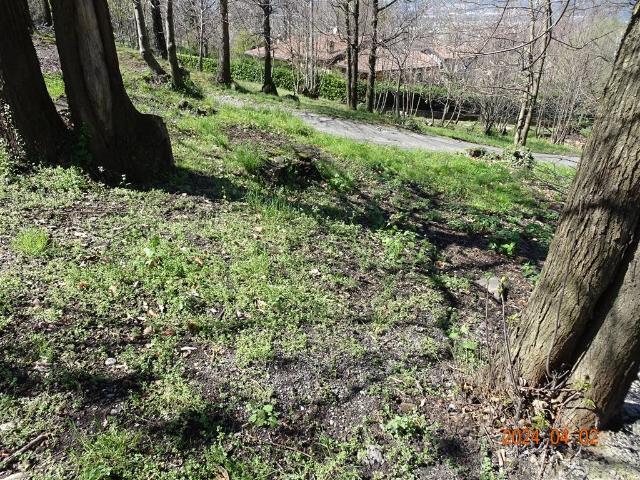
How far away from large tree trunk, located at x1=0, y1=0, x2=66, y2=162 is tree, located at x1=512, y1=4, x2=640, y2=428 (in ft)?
17.2

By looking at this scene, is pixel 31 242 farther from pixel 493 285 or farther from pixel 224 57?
pixel 224 57

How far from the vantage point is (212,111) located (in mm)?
9891

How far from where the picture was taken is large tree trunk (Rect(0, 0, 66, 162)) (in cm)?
473

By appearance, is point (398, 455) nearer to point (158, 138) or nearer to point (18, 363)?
point (18, 363)

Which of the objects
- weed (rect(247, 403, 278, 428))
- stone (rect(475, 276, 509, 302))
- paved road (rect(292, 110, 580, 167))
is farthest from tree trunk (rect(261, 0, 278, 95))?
weed (rect(247, 403, 278, 428))

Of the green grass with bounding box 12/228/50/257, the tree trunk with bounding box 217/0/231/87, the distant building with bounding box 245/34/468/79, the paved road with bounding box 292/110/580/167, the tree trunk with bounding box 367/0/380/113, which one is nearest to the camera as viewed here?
the green grass with bounding box 12/228/50/257

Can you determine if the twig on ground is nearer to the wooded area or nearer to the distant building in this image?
the wooded area

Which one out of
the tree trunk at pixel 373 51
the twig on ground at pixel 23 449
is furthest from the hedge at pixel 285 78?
the twig on ground at pixel 23 449

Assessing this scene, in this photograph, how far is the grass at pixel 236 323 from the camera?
2.54 metres

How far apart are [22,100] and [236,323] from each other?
3.63 meters

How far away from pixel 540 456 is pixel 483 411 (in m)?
0.40
